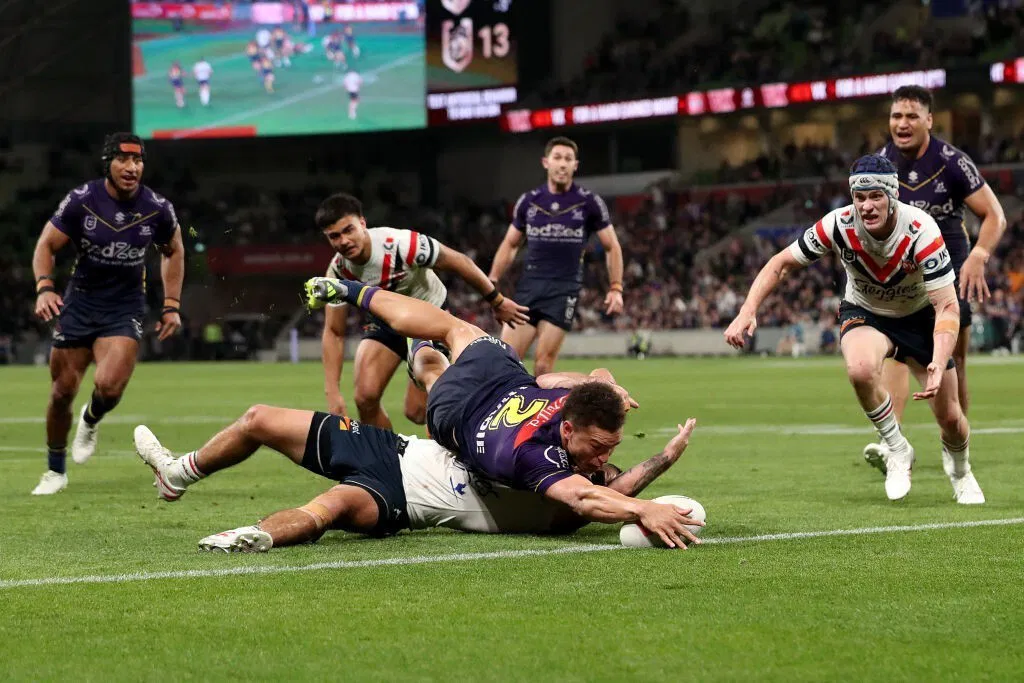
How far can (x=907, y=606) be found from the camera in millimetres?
5516

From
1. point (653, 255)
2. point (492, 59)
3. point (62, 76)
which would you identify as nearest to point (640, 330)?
point (653, 255)

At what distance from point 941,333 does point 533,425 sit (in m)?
2.65

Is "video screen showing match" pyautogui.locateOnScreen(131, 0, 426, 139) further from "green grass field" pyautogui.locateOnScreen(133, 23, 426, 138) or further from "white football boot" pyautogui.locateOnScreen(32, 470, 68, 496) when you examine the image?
"white football boot" pyautogui.locateOnScreen(32, 470, 68, 496)

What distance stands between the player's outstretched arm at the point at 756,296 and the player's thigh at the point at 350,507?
2.09m

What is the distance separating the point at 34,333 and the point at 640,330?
822 inches

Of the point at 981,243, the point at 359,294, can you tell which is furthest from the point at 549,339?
the point at 359,294

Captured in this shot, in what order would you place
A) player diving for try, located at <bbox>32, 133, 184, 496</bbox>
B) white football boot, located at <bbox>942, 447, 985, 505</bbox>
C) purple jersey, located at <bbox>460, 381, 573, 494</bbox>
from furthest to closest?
player diving for try, located at <bbox>32, 133, 184, 496</bbox>
white football boot, located at <bbox>942, 447, 985, 505</bbox>
purple jersey, located at <bbox>460, 381, 573, 494</bbox>

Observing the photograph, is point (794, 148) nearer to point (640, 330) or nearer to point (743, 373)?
point (640, 330)

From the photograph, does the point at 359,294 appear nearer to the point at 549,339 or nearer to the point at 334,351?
the point at 334,351

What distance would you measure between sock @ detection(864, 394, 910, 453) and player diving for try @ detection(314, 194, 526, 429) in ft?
7.15

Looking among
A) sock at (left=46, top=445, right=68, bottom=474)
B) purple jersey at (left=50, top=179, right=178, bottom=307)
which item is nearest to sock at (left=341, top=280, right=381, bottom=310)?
purple jersey at (left=50, top=179, right=178, bottom=307)

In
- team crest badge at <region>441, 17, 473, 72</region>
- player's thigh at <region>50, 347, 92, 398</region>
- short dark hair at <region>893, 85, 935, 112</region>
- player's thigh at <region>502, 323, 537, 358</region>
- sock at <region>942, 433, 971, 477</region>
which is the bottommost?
sock at <region>942, 433, 971, 477</region>

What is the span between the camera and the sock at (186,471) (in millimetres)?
8008

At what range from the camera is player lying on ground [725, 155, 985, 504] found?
8609 millimetres
